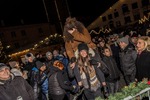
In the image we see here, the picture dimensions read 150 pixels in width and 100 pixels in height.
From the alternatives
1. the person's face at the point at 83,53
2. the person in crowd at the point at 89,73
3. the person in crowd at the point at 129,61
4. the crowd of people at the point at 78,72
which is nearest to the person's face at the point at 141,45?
the crowd of people at the point at 78,72

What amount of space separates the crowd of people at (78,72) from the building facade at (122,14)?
52217 millimetres

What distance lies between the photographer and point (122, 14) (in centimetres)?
6328

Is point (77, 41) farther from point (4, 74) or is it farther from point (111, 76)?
point (4, 74)

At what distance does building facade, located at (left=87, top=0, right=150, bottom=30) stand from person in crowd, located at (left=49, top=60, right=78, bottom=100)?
173 feet

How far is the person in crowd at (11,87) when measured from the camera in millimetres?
5078

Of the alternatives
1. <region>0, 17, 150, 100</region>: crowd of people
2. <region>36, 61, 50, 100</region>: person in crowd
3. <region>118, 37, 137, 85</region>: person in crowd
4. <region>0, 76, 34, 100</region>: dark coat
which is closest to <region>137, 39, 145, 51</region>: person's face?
<region>0, 17, 150, 100</region>: crowd of people

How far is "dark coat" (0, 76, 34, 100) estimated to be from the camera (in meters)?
5.07

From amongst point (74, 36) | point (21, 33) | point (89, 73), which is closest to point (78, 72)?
point (89, 73)

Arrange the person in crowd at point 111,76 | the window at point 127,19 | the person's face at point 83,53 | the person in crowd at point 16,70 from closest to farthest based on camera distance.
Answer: the person's face at point 83,53 < the person in crowd at point 111,76 < the person in crowd at point 16,70 < the window at point 127,19

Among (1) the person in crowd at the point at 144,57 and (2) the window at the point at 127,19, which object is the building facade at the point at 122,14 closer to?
(2) the window at the point at 127,19

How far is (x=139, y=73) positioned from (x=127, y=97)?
88.8 inches

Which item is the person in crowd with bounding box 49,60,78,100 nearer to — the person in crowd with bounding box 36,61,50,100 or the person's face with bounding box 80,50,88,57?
the person in crowd with bounding box 36,61,50,100

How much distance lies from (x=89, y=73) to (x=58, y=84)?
63.6 inches

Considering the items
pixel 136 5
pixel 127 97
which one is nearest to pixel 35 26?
pixel 136 5
